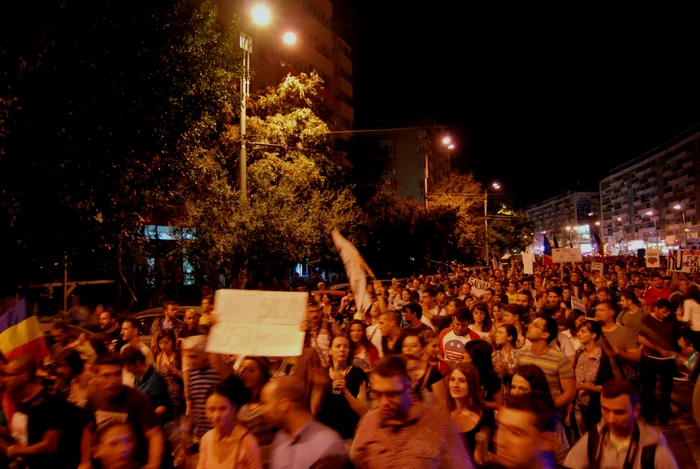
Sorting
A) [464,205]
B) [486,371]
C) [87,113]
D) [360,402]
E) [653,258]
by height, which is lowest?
[360,402]

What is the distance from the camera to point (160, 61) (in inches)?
556

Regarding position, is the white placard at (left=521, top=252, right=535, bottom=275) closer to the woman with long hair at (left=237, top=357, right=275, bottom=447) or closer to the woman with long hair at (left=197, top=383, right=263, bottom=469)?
the woman with long hair at (left=237, top=357, right=275, bottom=447)

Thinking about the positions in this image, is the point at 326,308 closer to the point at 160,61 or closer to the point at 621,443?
the point at 160,61

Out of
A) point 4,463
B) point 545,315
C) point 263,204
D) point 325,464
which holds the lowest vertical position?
point 4,463

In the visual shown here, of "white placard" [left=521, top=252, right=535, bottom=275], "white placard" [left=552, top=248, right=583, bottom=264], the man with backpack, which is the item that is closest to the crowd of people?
the man with backpack

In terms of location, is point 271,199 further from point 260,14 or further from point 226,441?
point 226,441

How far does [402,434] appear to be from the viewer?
353 centimetres

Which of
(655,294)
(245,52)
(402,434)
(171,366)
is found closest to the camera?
(402,434)

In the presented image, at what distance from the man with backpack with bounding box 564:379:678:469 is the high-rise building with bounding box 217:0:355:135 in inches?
1128

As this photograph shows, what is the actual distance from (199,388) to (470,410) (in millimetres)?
2313

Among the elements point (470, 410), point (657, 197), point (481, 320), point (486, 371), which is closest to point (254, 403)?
point (470, 410)

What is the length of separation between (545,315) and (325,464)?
320 centimetres

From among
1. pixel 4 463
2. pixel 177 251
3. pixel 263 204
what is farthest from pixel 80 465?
pixel 177 251

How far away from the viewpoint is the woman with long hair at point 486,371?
5270 millimetres
